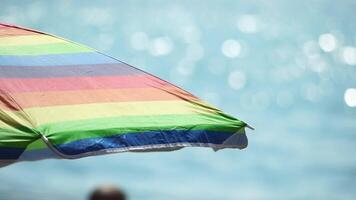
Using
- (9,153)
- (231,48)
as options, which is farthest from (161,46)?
(9,153)

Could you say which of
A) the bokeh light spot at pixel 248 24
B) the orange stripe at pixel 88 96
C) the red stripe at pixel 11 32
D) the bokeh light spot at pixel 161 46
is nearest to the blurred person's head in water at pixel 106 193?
the orange stripe at pixel 88 96

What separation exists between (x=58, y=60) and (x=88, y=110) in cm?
47

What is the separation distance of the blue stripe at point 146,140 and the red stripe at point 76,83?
350 millimetres

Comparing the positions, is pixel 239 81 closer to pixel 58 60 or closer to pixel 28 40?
pixel 28 40

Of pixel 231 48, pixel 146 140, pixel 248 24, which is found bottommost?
pixel 146 140

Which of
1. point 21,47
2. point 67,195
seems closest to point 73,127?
point 21,47

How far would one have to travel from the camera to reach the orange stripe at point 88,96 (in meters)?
2.84

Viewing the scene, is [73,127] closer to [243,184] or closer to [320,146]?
[243,184]

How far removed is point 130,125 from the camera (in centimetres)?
286

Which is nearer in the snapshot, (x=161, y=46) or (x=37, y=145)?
(x=37, y=145)

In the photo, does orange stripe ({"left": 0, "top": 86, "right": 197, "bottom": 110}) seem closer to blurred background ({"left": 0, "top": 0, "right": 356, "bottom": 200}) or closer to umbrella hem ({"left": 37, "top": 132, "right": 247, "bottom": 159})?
umbrella hem ({"left": 37, "top": 132, "right": 247, "bottom": 159})

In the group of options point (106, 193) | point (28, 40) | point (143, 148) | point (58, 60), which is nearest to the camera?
point (106, 193)

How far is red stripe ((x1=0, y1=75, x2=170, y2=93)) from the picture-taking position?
297 centimetres

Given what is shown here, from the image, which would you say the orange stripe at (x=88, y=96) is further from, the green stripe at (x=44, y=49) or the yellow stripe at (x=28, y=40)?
the yellow stripe at (x=28, y=40)
